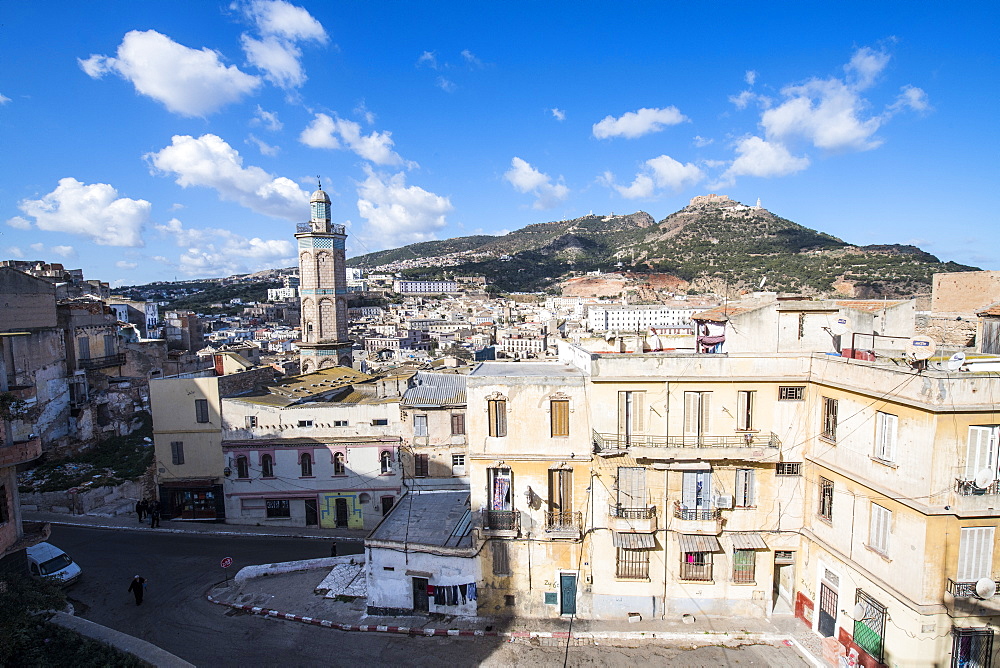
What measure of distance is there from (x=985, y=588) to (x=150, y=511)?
30.6 meters

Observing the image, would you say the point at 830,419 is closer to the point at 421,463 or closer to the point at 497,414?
the point at 497,414

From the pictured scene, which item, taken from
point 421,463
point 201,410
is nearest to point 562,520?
point 421,463

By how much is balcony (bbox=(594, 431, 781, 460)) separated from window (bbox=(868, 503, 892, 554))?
9.26ft

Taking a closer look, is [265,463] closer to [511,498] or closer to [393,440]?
[393,440]

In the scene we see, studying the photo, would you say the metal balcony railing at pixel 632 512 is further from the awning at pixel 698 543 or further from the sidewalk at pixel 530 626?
the sidewalk at pixel 530 626

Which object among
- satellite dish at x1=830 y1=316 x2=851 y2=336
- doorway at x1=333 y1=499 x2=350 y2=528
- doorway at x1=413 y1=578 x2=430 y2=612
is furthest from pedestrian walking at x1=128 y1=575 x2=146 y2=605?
satellite dish at x1=830 y1=316 x2=851 y2=336

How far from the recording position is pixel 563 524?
15234 mm

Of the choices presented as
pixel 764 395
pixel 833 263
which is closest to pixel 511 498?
pixel 764 395

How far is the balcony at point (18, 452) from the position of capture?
11992 mm

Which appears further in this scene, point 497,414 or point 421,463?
point 421,463

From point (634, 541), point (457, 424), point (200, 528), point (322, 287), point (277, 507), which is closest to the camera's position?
point (634, 541)

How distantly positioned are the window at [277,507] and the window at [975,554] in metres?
24.0

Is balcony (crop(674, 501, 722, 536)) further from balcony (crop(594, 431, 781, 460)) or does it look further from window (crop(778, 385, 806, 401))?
window (crop(778, 385, 806, 401))

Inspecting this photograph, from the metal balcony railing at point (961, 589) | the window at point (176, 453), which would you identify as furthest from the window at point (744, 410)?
the window at point (176, 453)
